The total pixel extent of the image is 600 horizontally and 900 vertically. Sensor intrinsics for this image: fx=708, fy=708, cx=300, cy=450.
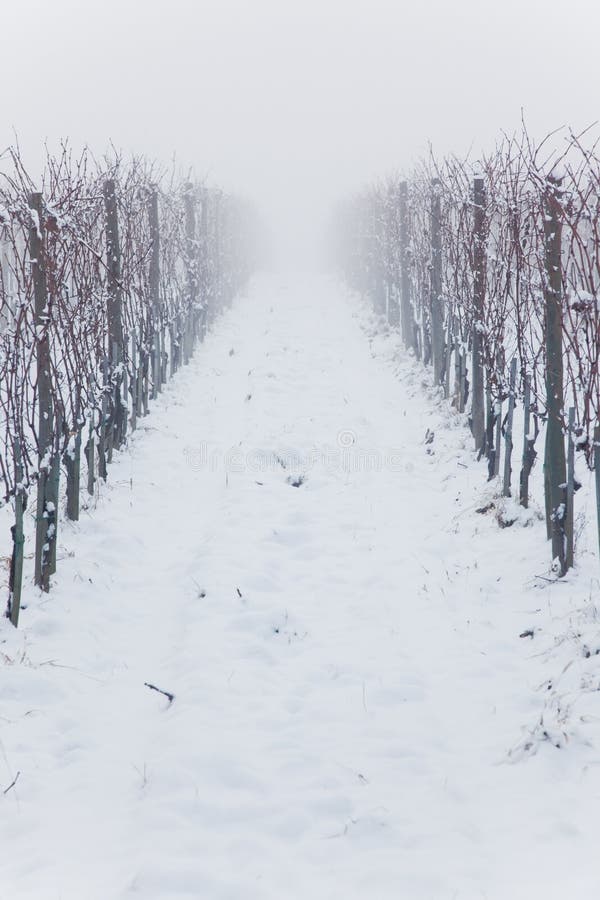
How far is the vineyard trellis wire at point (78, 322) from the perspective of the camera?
5.70 m

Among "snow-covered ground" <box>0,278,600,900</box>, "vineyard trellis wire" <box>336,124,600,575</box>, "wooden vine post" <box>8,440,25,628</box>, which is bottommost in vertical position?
"snow-covered ground" <box>0,278,600,900</box>

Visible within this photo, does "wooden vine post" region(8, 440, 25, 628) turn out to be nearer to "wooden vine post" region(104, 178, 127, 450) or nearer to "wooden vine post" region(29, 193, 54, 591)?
"wooden vine post" region(29, 193, 54, 591)

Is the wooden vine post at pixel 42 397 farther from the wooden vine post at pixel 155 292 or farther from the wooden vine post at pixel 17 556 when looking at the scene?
the wooden vine post at pixel 155 292

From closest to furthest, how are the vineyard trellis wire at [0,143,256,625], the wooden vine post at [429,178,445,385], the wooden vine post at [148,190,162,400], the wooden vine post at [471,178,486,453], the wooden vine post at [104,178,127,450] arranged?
the vineyard trellis wire at [0,143,256,625]
the wooden vine post at [471,178,486,453]
the wooden vine post at [104,178,127,450]
the wooden vine post at [429,178,445,385]
the wooden vine post at [148,190,162,400]

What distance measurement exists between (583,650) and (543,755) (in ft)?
3.31

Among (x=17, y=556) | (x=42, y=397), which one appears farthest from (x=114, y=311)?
(x=17, y=556)

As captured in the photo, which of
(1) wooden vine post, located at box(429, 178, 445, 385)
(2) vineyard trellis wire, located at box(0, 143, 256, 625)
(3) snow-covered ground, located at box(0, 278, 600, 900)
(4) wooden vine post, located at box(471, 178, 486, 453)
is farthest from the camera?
(1) wooden vine post, located at box(429, 178, 445, 385)

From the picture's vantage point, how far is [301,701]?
471cm

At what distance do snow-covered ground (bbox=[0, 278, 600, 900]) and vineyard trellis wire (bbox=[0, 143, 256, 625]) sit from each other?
2.76 ft

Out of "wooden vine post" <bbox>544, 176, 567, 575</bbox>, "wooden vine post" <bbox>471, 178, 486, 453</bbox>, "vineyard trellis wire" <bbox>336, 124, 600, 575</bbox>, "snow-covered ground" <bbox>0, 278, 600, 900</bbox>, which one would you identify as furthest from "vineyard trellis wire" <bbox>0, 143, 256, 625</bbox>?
"wooden vine post" <bbox>471, 178, 486, 453</bbox>

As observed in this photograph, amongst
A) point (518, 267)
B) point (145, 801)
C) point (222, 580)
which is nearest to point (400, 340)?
point (518, 267)

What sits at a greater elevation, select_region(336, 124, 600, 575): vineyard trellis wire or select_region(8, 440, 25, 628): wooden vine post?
select_region(336, 124, 600, 575): vineyard trellis wire

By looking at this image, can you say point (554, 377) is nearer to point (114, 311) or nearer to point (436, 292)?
point (114, 311)

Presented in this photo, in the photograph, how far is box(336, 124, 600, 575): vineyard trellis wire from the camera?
215 inches
